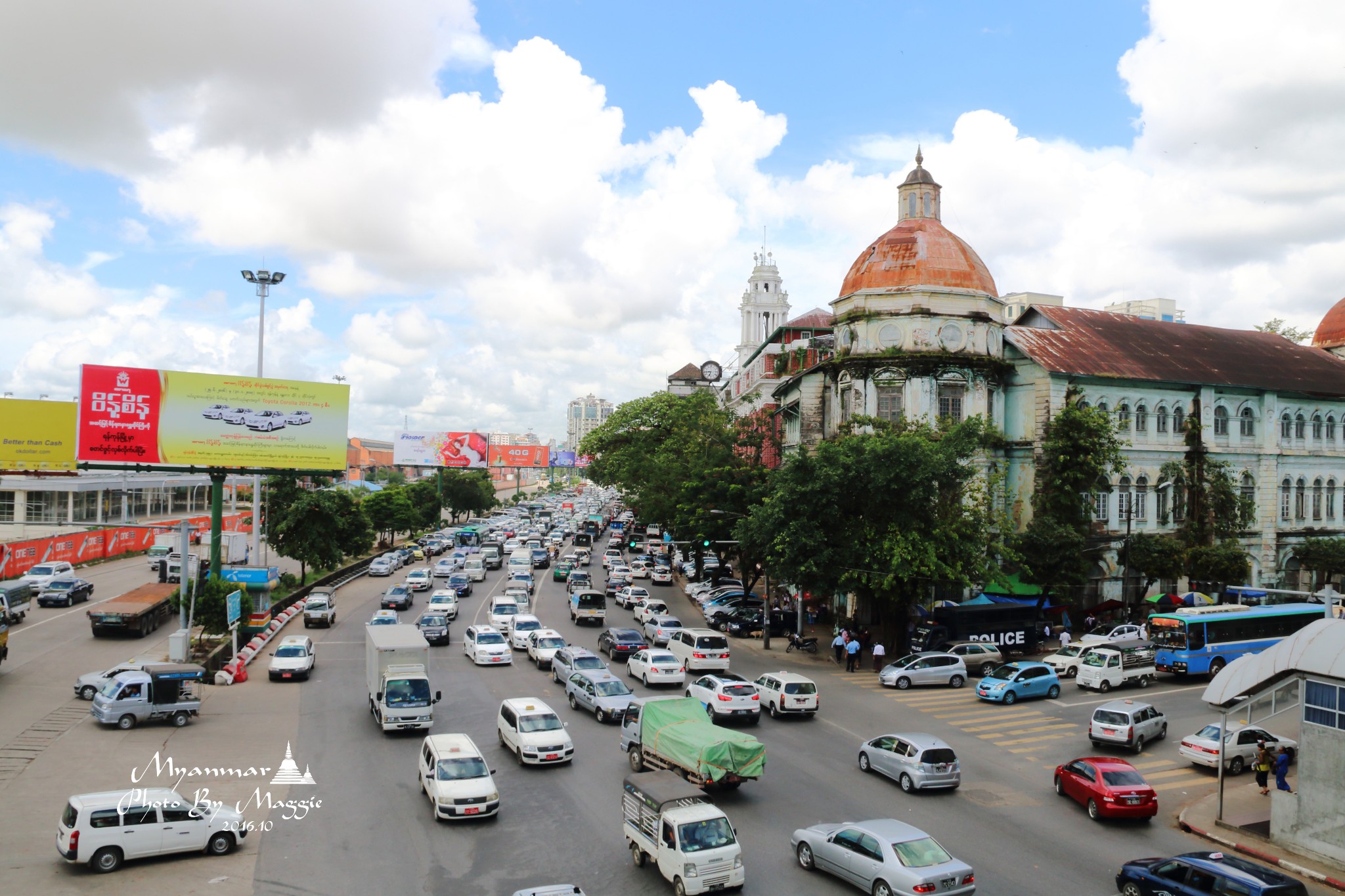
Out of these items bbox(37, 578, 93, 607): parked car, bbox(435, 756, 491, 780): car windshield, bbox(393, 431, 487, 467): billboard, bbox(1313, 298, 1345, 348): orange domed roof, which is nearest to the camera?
bbox(435, 756, 491, 780): car windshield

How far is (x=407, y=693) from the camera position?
2530cm

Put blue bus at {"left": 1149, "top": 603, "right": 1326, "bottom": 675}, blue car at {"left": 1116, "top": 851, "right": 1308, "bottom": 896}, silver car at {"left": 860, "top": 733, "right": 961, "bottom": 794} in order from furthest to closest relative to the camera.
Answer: blue bus at {"left": 1149, "top": 603, "right": 1326, "bottom": 675} < silver car at {"left": 860, "top": 733, "right": 961, "bottom": 794} < blue car at {"left": 1116, "top": 851, "right": 1308, "bottom": 896}

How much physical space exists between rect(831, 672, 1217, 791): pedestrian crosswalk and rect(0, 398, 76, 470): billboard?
3511 cm

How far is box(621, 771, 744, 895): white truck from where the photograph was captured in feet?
47.1

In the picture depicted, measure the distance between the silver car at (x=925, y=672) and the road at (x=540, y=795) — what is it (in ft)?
1.81

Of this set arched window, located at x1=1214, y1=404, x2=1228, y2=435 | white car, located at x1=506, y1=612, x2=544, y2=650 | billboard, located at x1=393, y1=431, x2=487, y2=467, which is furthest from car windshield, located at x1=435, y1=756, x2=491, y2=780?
billboard, located at x1=393, y1=431, x2=487, y2=467

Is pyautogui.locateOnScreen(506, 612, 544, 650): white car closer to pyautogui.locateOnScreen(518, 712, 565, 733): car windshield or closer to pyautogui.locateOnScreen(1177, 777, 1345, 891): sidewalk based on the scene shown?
pyautogui.locateOnScreen(518, 712, 565, 733): car windshield

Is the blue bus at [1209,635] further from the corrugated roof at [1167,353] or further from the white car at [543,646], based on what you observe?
the white car at [543,646]

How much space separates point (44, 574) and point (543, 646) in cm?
3598

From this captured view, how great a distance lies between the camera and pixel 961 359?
4638 cm

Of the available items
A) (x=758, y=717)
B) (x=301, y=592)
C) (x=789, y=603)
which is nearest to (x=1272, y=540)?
(x=789, y=603)

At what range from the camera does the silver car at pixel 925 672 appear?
3316 centimetres

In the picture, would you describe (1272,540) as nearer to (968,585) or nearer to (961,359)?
(961,359)

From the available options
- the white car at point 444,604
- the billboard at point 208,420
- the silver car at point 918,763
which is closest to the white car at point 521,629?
the white car at point 444,604
